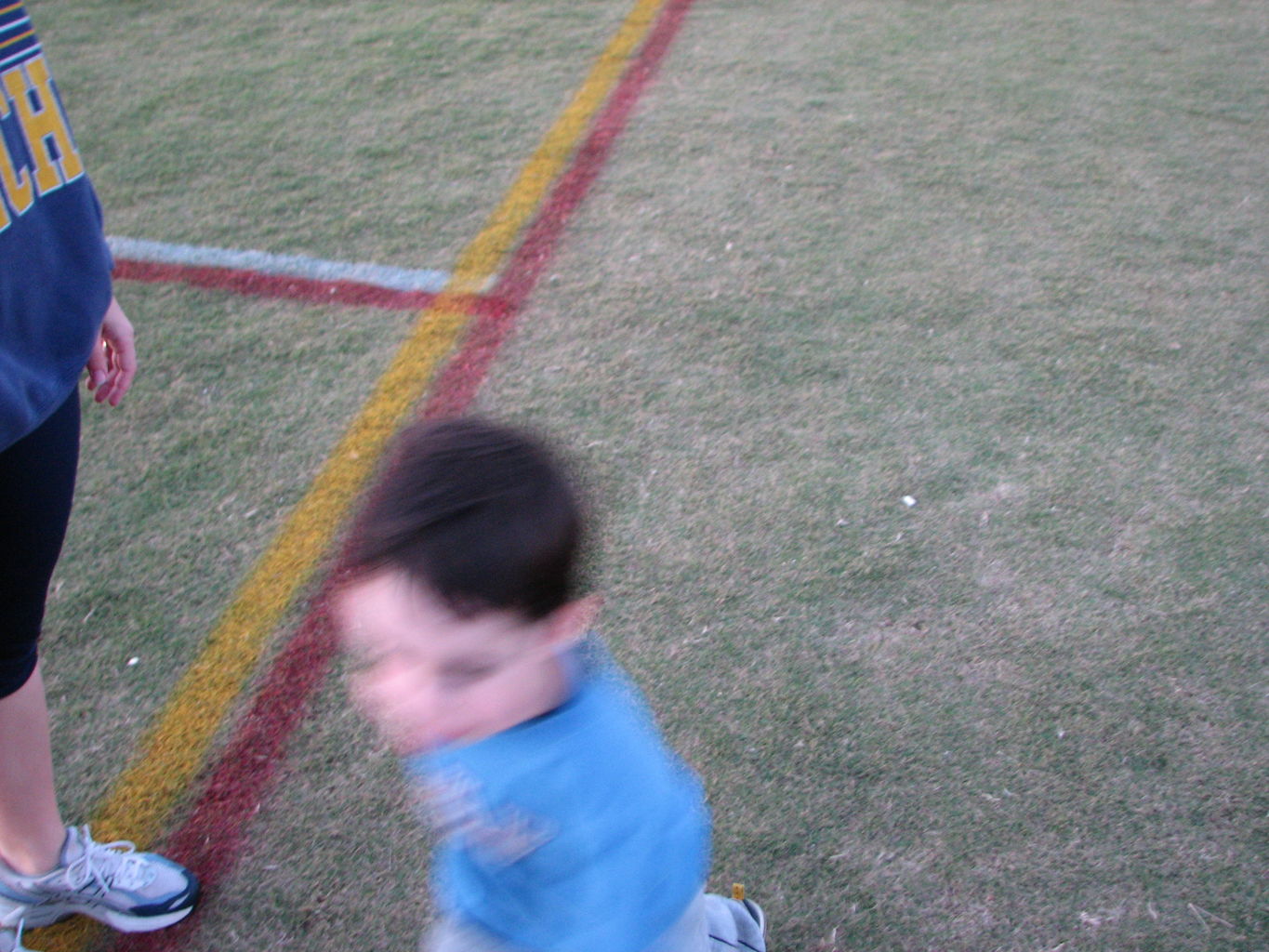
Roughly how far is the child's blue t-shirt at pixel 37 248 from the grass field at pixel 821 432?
0.96m

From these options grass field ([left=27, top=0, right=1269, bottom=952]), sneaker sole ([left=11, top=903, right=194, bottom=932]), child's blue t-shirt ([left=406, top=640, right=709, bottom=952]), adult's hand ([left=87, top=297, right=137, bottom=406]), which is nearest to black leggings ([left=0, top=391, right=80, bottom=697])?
adult's hand ([left=87, top=297, right=137, bottom=406])

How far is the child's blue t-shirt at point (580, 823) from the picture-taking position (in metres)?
1.07

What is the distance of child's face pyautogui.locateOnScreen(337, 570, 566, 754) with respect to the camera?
43.1 inches

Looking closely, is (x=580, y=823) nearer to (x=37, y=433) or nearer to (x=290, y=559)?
(x=37, y=433)

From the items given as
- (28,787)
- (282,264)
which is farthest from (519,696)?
A: (282,264)

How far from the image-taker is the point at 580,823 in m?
1.07

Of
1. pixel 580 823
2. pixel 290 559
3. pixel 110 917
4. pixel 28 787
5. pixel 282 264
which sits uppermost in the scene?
pixel 580 823

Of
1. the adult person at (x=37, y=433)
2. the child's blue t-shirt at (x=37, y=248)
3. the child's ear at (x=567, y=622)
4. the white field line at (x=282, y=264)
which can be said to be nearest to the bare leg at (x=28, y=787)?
the adult person at (x=37, y=433)

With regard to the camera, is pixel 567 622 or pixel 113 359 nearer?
pixel 567 622

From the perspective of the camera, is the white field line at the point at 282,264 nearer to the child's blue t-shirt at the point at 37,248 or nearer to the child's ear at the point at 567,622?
the child's blue t-shirt at the point at 37,248

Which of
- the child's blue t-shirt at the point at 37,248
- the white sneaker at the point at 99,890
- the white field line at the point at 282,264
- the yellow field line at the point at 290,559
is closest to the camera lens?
the child's blue t-shirt at the point at 37,248

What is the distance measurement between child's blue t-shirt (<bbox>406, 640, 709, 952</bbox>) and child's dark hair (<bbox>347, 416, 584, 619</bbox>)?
143 mm

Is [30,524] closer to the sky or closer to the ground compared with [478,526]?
closer to the ground

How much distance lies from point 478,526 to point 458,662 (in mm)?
148
